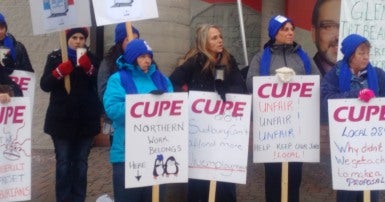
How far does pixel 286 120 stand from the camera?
5.84m

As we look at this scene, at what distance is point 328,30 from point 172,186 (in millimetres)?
4747

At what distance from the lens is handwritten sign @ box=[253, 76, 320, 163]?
226 inches

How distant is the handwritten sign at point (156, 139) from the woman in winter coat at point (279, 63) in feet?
2.67

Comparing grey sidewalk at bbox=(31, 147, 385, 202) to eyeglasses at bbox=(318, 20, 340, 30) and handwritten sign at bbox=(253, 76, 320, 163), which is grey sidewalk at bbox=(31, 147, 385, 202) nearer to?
handwritten sign at bbox=(253, 76, 320, 163)

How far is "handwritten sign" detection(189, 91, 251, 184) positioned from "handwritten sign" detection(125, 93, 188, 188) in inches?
8.0

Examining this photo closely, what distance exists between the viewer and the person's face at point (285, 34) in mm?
5918

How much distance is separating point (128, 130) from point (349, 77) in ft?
5.64

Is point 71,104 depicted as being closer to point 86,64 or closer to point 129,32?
point 86,64

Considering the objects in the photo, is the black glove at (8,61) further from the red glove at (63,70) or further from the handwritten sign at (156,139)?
the handwritten sign at (156,139)

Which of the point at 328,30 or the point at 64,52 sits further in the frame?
the point at 328,30

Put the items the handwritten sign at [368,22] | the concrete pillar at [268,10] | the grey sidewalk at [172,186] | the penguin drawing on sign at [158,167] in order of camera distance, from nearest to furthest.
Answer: the penguin drawing on sign at [158,167]
the handwritten sign at [368,22]
the grey sidewalk at [172,186]
the concrete pillar at [268,10]

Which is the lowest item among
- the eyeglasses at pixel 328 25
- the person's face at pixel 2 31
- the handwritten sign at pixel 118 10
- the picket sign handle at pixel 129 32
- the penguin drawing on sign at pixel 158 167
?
the penguin drawing on sign at pixel 158 167

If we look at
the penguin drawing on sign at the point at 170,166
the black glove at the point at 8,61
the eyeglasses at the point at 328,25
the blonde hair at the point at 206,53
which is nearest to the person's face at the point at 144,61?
the blonde hair at the point at 206,53

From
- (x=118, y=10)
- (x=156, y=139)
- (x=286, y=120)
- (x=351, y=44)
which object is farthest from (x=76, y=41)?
(x=351, y=44)
